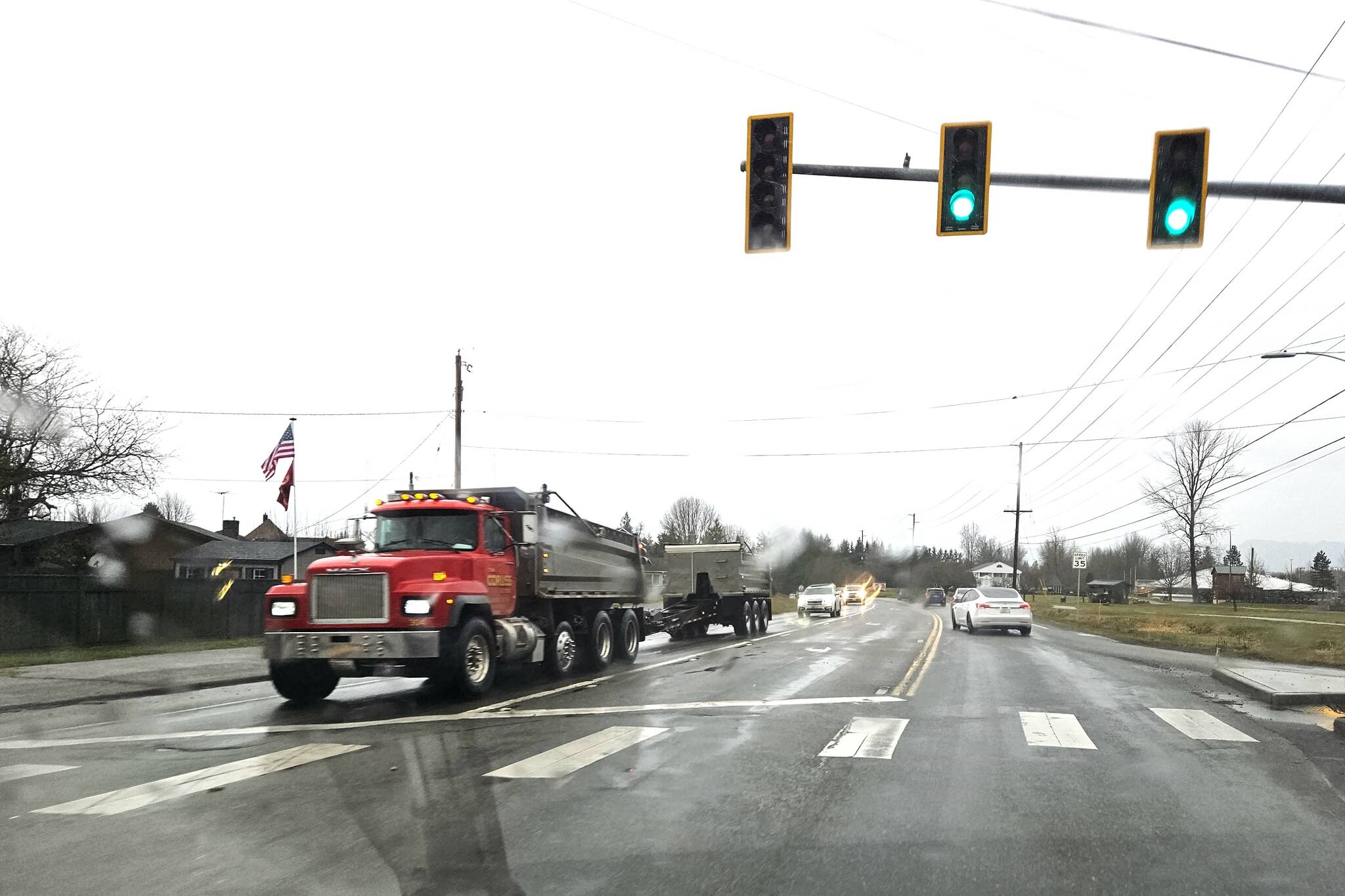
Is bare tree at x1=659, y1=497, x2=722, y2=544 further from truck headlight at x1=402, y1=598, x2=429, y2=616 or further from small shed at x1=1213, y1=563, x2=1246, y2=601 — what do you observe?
truck headlight at x1=402, y1=598, x2=429, y2=616

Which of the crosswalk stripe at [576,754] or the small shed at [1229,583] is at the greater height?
the crosswalk stripe at [576,754]

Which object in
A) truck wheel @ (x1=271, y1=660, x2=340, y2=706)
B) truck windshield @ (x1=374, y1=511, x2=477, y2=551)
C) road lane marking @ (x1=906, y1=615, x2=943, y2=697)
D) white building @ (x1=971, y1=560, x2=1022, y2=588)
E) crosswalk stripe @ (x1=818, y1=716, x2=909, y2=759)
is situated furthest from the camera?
white building @ (x1=971, y1=560, x2=1022, y2=588)

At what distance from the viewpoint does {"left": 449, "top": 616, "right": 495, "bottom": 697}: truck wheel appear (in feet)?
40.7

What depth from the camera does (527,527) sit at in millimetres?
14578

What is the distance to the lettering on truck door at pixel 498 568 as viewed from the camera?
13.8 m

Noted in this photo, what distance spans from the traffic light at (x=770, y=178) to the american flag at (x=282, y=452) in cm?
2016

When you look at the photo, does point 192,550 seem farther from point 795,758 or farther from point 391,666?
point 795,758

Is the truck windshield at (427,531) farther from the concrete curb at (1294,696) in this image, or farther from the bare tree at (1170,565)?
the bare tree at (1170,565)

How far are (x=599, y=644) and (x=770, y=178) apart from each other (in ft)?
32.6

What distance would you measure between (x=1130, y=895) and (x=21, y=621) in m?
25.3

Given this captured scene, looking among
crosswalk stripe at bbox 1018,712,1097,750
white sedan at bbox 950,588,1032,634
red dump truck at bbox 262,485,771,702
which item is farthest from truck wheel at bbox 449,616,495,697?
white sedan at bbox 950,588,1032,634

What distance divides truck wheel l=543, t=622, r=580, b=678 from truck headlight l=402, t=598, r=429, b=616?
12.3ft

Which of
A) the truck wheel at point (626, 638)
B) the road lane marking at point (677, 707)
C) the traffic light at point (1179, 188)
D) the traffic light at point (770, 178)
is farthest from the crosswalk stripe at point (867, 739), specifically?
the truck wheel at point (626, 638)

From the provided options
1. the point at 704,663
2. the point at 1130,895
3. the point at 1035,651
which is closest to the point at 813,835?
the point at 1130,895
